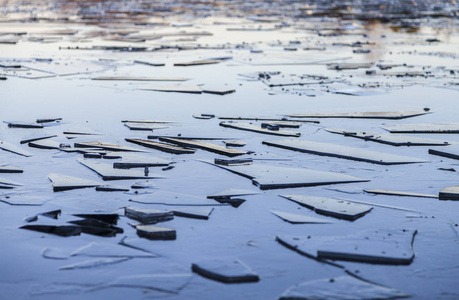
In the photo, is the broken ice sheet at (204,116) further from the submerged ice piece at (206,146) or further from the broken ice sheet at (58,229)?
A: the broken ice sheet at (58,229)

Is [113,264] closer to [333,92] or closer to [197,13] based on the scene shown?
[333,92]

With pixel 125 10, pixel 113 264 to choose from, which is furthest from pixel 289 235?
pixel 125 10

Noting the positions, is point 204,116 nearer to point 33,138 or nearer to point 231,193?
point 33,138

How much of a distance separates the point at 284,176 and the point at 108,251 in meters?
1.97

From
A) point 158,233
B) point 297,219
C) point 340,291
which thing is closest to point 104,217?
point 158,233

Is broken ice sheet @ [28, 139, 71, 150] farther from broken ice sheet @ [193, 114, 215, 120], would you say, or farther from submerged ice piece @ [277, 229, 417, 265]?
submerged ice piece @ [277, 229, 417, 265]

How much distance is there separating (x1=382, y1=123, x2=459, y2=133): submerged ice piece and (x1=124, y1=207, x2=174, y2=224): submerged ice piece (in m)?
3.45

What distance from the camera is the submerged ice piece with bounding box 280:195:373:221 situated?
486 centimetres

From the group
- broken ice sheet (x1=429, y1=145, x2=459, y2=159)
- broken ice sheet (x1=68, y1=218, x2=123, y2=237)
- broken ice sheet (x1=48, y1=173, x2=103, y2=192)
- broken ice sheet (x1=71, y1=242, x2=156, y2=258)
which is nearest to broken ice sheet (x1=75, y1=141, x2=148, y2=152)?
broken ice sheet (x1=48, y1=173, x2=103, y2=192)

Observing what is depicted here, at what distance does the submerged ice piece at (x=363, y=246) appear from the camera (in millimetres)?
4113

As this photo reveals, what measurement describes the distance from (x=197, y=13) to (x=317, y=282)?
24579mm

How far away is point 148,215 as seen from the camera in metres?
4.73

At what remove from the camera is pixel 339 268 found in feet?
13.2

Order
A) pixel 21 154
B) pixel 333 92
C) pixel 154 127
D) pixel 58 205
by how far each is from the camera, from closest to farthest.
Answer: pixel 58 205, pixel 21 154, pixel 154 127, pixel 333 92
